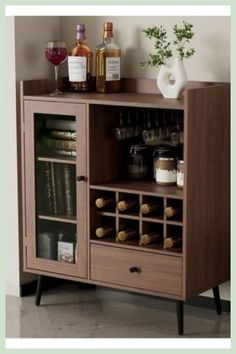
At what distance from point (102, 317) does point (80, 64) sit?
1.15 m

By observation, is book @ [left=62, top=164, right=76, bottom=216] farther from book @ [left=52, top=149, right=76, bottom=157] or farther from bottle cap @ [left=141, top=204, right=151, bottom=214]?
bottle cap @ [left=141, top=204, right=151, bottom=214]

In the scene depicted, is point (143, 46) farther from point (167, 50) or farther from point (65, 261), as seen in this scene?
point (65, 261)

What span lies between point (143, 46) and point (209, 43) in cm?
36

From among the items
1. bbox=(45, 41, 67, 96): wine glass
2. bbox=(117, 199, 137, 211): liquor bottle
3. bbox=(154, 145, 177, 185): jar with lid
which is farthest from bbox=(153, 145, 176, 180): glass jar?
bbox=(45, 41, 67, 96): wine glass

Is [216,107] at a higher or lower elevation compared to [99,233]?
higher

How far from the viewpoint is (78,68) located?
163 inches

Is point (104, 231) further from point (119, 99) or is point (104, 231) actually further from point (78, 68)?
point (78, 68)

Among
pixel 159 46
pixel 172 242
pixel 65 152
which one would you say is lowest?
pixel 172 242

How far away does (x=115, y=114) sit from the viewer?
13.2 ft

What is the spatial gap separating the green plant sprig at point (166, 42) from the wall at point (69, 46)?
5 centimetres

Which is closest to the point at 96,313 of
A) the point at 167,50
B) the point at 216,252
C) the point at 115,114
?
the point at 216,252

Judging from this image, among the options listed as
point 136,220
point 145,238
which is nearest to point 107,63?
point 136,220

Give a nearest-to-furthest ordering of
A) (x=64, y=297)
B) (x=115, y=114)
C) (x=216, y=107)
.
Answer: (x=216, y=107)
(x=115, y=114)
(x=64, y=297)

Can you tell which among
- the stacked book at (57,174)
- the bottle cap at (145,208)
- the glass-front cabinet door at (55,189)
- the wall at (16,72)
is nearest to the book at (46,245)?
the glass-front cabinet door at (55,189)
